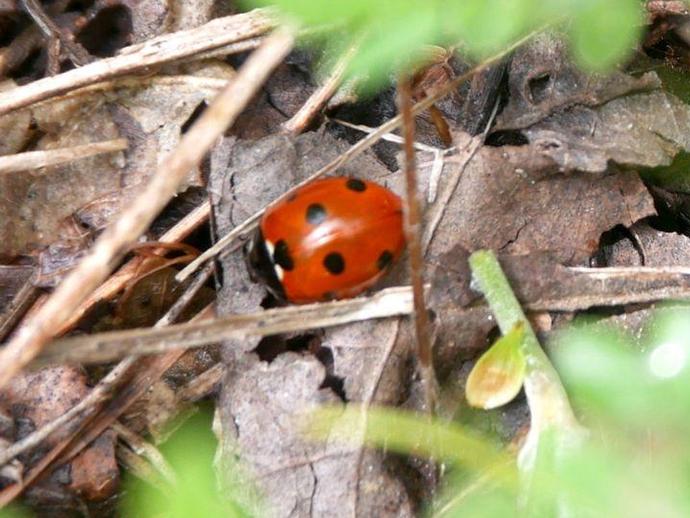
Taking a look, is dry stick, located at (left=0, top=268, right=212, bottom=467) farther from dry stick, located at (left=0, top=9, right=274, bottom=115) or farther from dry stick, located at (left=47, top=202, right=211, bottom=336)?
dry stick, located at (left=0, top=9, right=274, bottom=115)

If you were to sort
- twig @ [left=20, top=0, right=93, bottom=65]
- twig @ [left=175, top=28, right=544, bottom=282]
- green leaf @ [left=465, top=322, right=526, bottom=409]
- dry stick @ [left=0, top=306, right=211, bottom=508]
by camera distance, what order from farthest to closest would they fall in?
twig @ [left=20, top=0, right=93, bottom=65]
twig @ [left=175, top=28, right=544, bottom=282]
dry stick @ [left=0, top=306, right=211, bottom=508]
green leaf @ [left=465, top=322, right=526, bottom=409]

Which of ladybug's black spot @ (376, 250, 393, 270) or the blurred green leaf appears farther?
ladybug's black spot @ (376, 250, 393, 270)

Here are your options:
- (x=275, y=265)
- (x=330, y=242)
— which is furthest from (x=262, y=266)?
(x=330, y=242)

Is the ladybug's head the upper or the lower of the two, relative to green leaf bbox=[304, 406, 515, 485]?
upper

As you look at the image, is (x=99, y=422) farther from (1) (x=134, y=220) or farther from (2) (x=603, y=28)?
(2) (x=603, y=28)

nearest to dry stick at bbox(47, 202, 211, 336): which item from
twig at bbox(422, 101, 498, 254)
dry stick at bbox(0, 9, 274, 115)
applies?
dry stick at bbox(0, 9, 274, 115)

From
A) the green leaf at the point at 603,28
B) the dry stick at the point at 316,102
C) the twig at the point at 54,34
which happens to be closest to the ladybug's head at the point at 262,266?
the dry stick at the point at 316,102

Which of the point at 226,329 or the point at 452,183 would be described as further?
the point at 452,183

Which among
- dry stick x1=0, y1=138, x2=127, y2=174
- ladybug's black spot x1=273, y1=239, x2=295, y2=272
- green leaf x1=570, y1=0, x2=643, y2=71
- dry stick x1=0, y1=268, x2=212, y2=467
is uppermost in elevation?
green leaf x1=570, y1=0, x2=643, y2=71
